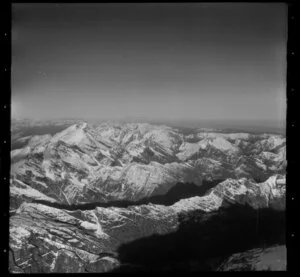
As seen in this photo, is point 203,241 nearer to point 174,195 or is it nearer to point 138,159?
point 174,195

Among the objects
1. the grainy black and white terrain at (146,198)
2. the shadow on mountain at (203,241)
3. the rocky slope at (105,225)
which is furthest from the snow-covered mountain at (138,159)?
the shadow on mountain at (203,241)

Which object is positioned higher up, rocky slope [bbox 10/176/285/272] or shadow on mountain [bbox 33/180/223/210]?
shadow on mountain [bbox 33/180/223/210]

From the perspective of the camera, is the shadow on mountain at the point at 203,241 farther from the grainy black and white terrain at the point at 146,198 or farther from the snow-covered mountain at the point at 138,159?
the snow-covered mountain at the point at 138,159

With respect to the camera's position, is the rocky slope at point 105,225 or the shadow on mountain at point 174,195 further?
the shadow on mountain at point 174,195

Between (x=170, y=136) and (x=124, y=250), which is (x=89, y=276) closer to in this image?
(x=124, y=250)

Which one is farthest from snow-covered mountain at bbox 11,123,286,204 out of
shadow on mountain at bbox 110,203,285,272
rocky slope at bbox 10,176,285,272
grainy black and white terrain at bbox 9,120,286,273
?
shadow on mountain at bbox 110,203,285,272

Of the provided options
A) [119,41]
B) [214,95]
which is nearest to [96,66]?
[119,41]

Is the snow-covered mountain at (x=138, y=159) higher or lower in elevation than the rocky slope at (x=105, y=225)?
higher

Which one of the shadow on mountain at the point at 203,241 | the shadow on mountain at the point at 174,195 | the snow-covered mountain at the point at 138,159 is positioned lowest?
the shadow on mountain at the point at 203,241

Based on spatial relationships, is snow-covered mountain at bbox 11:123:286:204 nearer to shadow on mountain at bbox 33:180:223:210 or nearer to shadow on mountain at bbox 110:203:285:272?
shadow on mountain at bbox 33:180:223:210
